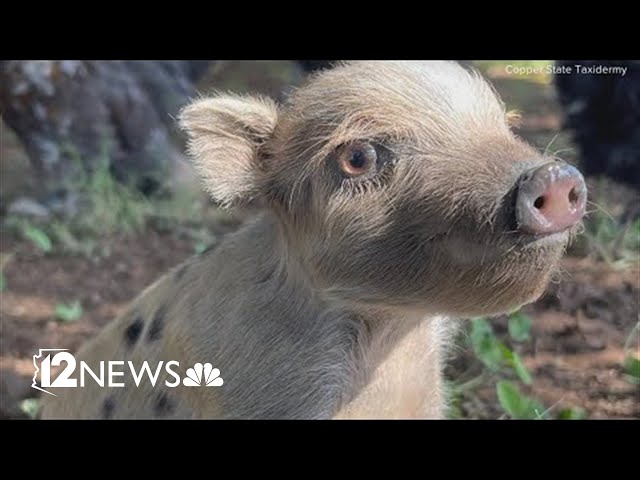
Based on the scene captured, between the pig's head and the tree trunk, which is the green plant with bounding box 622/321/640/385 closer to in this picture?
the pig's head

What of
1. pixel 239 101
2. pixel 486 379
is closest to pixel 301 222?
pixel 239 101

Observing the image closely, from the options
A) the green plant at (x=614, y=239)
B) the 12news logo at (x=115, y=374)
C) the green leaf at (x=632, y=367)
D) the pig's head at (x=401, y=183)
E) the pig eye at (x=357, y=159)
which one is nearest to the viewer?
the pig's head at (x=401, y=183)

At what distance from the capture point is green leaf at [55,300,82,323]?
4.30m

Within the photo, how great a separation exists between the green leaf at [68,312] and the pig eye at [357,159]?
208cm

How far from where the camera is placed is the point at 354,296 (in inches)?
104

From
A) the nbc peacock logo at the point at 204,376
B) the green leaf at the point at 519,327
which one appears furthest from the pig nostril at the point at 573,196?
the green leaf at the point at 519,327

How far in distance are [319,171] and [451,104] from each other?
0.36 metres

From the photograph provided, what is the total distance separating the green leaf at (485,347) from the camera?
3.97 meters

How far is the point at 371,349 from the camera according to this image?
9.25 ft

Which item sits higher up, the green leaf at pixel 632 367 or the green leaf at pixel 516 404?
the green leaf at pixel 632 367

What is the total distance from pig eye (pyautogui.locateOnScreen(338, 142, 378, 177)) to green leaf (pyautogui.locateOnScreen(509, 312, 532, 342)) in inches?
68.5

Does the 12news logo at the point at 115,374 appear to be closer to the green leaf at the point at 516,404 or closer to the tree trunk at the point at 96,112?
the tree trunk at the point at 96,112

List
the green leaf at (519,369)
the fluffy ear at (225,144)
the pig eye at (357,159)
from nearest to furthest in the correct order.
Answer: the pig eye at (357,159), the fluffy ear at (225,144), the green leaf at (519,369)

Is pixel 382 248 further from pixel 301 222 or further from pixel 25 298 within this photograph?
pixel 25 298
